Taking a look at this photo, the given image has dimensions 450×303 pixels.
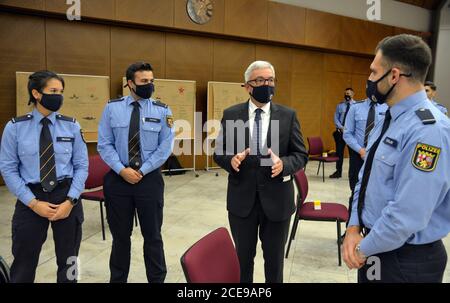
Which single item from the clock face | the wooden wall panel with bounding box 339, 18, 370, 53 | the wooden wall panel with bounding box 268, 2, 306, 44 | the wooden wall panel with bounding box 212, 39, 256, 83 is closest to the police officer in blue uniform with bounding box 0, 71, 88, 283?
the clock face

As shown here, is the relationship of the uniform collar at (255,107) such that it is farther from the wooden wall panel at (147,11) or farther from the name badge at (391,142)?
the wooden wall panel at (147,11)

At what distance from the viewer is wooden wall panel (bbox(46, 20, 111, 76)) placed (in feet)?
21.6

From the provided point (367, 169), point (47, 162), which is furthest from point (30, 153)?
point (367, 169)

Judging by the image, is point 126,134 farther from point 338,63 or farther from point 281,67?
point 338,63

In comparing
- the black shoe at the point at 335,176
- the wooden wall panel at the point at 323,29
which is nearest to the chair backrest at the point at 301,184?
the black shoe at the point at 335,176

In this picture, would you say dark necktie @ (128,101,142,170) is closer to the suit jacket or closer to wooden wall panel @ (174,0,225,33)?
the suit jacket

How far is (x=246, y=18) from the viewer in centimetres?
817

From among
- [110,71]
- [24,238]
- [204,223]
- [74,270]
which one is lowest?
[204,223]

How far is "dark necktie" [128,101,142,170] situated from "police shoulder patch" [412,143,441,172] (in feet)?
6.38

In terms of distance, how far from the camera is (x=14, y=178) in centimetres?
234

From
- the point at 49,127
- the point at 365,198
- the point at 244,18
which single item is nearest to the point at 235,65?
the point at 244,18

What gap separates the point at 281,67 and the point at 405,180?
827 cm

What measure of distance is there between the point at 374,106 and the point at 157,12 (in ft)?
15.3
